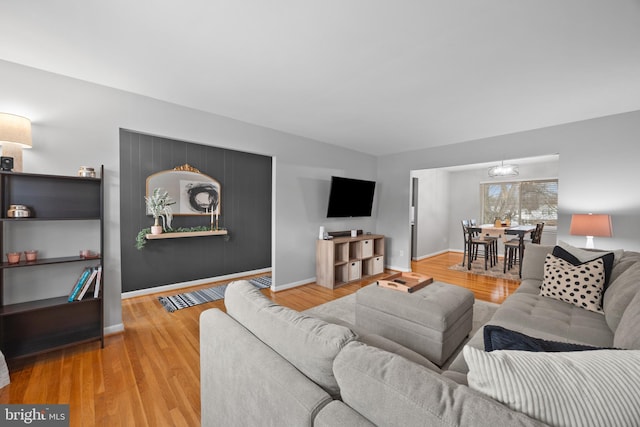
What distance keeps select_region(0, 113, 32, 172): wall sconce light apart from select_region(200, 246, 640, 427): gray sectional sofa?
215cm

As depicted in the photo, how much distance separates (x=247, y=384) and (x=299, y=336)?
0.31m

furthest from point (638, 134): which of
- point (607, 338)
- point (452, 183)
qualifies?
point (452, 183)

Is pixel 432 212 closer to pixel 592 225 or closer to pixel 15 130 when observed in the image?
pixel 592 225

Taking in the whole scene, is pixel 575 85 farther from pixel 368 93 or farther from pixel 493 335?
pixel 493 335

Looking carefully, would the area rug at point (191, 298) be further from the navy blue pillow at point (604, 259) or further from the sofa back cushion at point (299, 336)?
the navy blue pillow at point (604, 259)

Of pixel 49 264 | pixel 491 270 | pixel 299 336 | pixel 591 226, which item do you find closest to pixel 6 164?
pixel 49 264

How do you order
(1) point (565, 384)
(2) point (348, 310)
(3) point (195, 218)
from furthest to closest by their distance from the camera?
(3) point (195, 218)
(2) point (348, 310)
(1) point (565, 384)

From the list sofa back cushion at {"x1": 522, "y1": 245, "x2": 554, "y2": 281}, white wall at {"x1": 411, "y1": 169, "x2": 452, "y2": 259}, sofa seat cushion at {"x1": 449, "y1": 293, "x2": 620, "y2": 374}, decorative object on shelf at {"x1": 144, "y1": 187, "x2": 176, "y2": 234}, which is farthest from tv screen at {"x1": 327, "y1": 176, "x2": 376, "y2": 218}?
sofa seat cushion at {"x1": 449, "y1": 293, "x2": 620, "y2": 374}

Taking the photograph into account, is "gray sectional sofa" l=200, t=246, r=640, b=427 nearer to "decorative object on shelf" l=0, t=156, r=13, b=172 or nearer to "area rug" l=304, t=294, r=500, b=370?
"area rug" l=304, t=294, r=500, b=370

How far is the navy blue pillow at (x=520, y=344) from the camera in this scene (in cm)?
84

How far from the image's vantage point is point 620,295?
1.72m

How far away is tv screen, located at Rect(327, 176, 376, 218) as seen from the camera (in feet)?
14.9

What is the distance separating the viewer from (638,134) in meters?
3.08

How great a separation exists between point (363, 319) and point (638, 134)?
3923 millimetres
